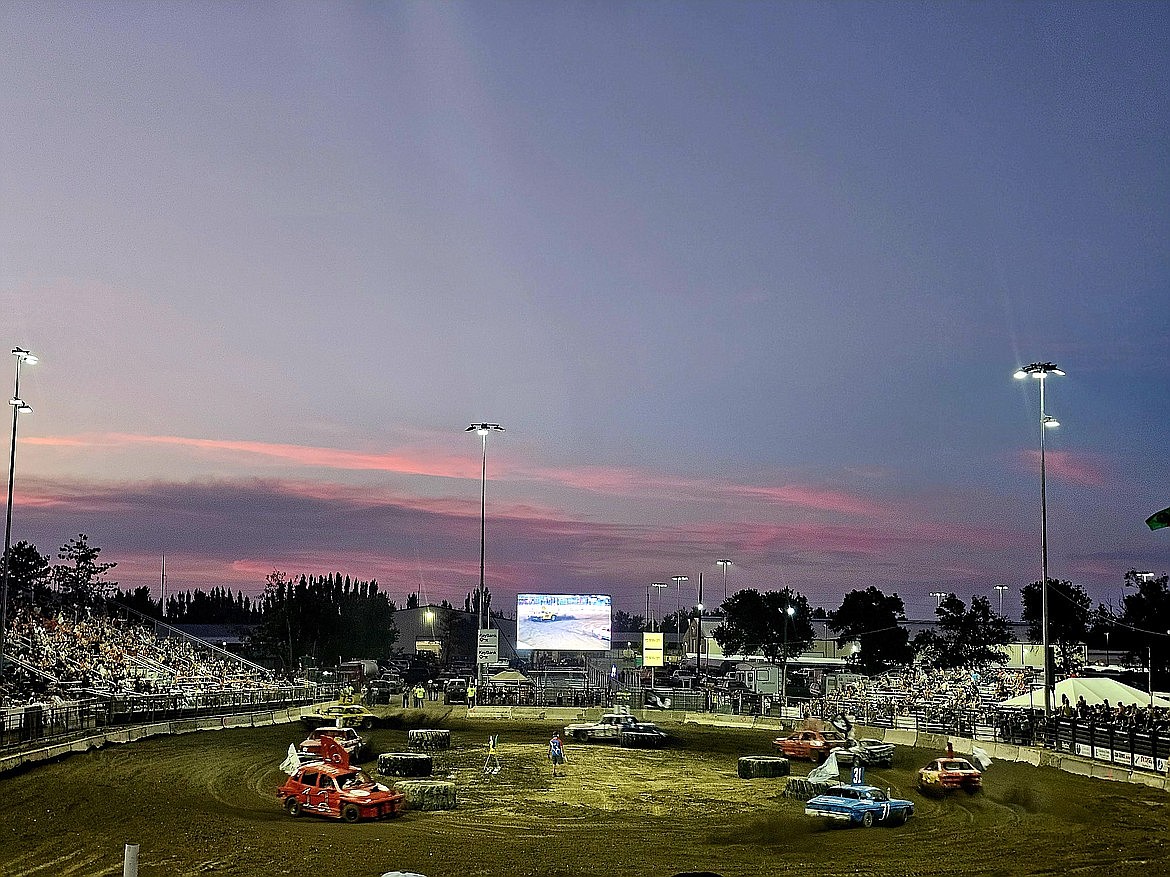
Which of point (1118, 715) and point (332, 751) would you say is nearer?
point (332, 751)

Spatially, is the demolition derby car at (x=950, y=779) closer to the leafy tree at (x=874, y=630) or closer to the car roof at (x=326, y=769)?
the car roof at (x=326, y=769)

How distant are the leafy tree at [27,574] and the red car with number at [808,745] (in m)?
51.4

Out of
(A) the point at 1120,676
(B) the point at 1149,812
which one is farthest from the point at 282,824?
(A) the point at 1120,676

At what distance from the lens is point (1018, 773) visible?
3709 cm

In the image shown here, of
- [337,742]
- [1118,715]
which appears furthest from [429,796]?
[1118,715]

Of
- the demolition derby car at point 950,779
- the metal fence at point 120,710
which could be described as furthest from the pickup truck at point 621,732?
the metal fence at point 120,710

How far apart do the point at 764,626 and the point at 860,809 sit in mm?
84562

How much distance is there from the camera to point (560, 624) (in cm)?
7781

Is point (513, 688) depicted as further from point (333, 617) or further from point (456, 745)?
point (333, 617)

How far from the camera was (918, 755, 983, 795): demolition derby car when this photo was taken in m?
32.0

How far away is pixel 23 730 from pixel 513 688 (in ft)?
138

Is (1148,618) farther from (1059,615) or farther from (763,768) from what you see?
(763,768)

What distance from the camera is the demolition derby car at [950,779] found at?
1259 inches

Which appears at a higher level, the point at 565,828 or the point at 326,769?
the point at 326,769
